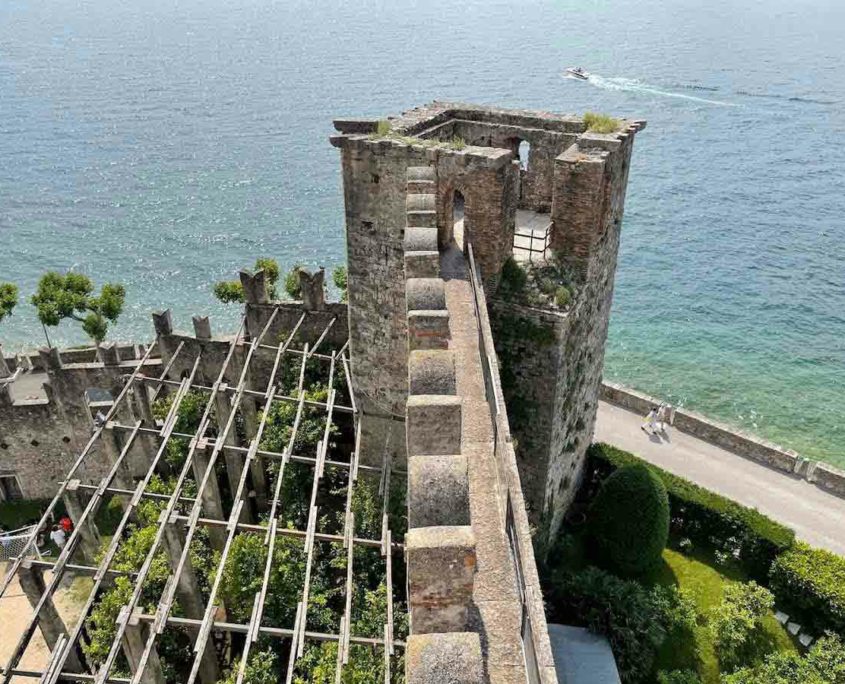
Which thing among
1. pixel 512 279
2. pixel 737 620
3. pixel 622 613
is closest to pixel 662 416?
pixel 737 620

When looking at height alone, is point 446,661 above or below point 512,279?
above

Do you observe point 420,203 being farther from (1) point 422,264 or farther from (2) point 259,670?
(2) point 259,670

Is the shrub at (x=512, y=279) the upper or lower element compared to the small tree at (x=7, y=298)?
upper

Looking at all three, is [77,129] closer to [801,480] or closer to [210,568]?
[210,568]

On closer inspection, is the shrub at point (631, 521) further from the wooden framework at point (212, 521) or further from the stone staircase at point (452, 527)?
the stone staircase at point (452, 527)

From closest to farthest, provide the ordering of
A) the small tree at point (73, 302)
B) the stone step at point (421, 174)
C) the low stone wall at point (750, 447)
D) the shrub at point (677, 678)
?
the stone step at point (421, 174) < the shrub at point (677, 678) < the low stone wall at point (750, 447) < the small tree at point (73, 302)

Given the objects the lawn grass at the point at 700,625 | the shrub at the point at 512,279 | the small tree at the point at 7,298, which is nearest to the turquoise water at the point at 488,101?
the small tree at the point at 7,298

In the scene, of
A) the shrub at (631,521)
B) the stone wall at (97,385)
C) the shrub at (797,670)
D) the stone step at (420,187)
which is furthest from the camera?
the stone wall at (97,385)
